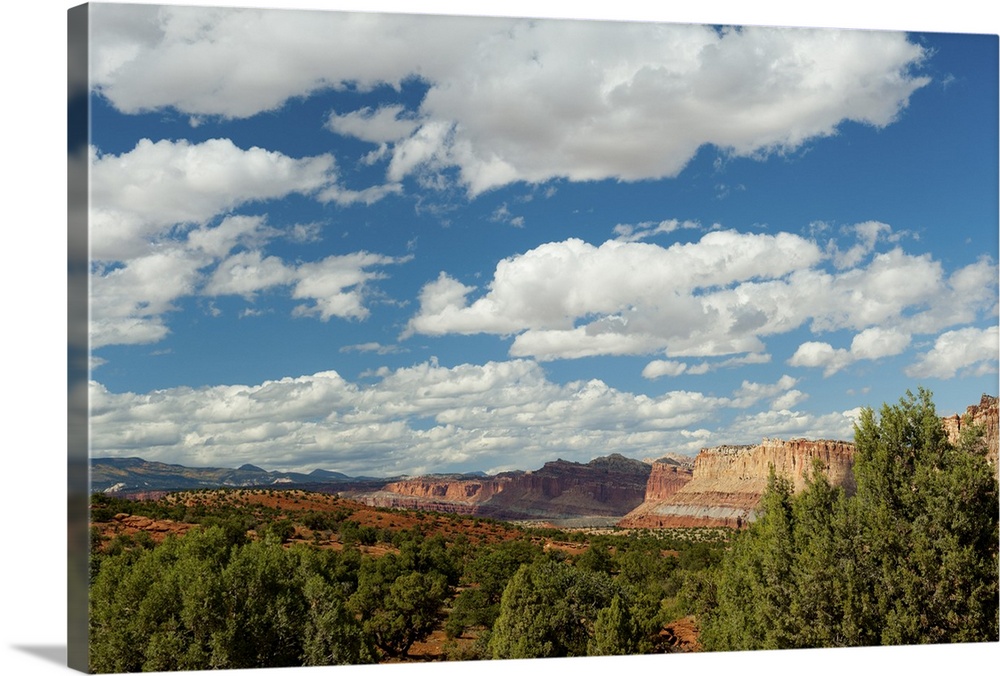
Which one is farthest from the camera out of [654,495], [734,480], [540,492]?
[734,480]

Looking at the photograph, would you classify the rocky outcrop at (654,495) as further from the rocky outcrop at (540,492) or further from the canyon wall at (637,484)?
the rocky outcrop at (540,492)

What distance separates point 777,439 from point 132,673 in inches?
365

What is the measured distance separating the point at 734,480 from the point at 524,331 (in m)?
4.79

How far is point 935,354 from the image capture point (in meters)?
15.0

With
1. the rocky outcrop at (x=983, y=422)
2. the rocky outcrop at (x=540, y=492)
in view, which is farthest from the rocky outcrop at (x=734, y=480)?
the rocky outcrop at (x=983, y=422)

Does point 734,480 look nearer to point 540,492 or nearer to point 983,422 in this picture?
point 540,492

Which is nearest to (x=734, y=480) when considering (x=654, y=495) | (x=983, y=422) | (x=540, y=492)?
(x=654, y=495)

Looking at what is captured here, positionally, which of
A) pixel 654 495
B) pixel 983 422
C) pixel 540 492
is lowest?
pixel 654 495

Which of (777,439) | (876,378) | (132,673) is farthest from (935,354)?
(132,673)

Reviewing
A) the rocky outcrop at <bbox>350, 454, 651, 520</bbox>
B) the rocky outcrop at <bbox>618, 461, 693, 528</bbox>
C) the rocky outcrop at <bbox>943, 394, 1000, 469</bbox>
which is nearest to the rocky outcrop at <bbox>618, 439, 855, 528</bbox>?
the rocky outcrop at <bbox>618, 461, 693, 528</bbox>

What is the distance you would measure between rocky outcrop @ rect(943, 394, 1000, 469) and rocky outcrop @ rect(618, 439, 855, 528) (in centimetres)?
132

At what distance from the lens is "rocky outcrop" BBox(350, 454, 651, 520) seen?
14.6 meters

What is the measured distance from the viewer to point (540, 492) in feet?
51.4

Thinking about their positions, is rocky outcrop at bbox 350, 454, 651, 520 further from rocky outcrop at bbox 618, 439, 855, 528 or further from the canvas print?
rocky outcrop at bbox 618, 439, 855, 528
